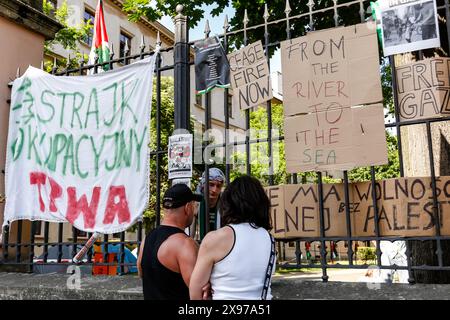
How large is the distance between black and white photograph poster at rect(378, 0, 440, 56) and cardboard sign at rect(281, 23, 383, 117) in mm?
110

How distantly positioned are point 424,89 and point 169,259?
221 cm

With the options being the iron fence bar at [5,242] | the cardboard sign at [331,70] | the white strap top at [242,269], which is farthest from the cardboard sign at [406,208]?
the iron fence bar at [5,242]

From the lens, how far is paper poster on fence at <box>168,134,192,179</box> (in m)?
4.06

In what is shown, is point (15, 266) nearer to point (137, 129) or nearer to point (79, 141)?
point (79, 141)

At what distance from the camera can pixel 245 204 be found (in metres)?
2.34

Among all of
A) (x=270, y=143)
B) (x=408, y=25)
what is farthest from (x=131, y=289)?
(x=408, y=25)

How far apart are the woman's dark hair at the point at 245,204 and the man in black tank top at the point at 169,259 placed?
1.03 ft

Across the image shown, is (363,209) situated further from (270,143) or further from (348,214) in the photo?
(270,143)

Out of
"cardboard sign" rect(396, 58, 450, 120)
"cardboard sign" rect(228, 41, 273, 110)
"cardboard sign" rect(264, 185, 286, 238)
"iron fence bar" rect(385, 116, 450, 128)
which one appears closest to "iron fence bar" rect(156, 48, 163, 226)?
"cardboard sign" rect(228, 41, 273, 110)

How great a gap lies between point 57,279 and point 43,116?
180 centimetres

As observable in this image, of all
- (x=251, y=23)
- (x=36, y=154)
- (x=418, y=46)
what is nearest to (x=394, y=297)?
(x=418, y=46)

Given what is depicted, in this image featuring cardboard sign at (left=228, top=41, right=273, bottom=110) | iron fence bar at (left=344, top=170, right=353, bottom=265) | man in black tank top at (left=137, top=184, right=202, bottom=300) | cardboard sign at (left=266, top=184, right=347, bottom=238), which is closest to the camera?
man in black tank top at (left=137, top=184, right=202, bottom=300)

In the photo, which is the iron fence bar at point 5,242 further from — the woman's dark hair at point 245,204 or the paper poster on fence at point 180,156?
the woman's dark hair at point 245,204

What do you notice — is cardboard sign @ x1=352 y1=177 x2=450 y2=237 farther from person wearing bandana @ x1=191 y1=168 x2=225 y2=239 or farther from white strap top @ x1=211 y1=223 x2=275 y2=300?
white strap top @ x1=211 y1=223 x2=275 y2=300
